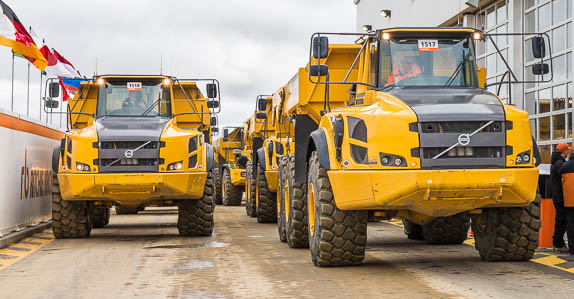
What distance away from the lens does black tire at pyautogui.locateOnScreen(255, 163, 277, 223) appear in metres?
19.6

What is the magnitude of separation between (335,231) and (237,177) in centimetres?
1932

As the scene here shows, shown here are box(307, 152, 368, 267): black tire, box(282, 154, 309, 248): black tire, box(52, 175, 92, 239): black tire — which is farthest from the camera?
box(52, 175, 92, 239): black tire

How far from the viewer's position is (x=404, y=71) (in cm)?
1037

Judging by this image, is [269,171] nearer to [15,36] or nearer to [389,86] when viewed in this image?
[15,36]

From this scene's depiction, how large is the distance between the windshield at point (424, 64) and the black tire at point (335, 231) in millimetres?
1473

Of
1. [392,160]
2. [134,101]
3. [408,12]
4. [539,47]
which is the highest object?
[408,12]

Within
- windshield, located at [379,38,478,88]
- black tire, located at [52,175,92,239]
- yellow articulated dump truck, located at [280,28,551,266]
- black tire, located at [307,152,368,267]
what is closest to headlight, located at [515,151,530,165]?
yellow articulated dump truck, located at [280,28,551,266]

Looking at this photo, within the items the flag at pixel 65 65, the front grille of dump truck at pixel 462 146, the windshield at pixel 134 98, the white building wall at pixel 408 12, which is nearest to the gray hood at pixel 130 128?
the windshield at pixel 134 98

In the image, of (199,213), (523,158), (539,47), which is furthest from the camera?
(199,213)

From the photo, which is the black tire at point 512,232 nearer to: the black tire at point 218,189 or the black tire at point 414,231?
the black tire at point 414,231

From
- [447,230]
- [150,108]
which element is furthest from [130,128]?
[447,230]

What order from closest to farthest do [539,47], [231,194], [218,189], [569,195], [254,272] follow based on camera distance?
[254,272]
[539,47]
[569,195]
[231,194]
[218,189]

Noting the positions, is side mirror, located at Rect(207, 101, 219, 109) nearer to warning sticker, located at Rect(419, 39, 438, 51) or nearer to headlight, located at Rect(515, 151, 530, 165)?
warning sticker, located at Rect(419, 39, 438, 51)

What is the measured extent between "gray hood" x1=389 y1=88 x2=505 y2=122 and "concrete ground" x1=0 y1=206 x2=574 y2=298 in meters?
1.74
